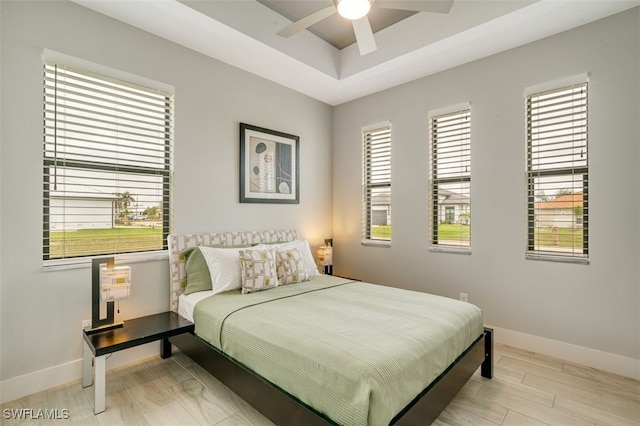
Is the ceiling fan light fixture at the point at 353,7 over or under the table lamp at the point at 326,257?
over

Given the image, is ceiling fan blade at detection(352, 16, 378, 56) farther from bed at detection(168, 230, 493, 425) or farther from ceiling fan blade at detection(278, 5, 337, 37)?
bed at detection(168, 230, 493, 425)

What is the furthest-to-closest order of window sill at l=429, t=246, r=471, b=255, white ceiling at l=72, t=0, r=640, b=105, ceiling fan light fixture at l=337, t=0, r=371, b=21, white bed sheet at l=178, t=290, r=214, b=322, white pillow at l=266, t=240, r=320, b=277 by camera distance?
1. white pillow at l=266, t=240, r=320, b=277
2. window sill at l=429, t=246, r=471, b=255
3. white bed sheet at l=178, t=290, r=214, b=322
4. white ceiling at l=72, t=0, r=640, b=105
5. ceiling fan light fixture at l=337, t=0, r=371, b=21

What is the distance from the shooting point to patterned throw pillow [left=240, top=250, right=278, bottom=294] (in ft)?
9.18

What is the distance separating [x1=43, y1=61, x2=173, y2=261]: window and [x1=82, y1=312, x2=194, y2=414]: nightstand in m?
0.64

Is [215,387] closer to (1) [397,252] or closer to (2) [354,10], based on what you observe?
(1) [397,252]

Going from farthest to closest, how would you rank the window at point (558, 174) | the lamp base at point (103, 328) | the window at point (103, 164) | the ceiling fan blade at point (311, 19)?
the window at point (558, 174) → the window at point (103, 164) → the lamp base at point (103, 328) → the ceiling fan blade at point (311, 19)

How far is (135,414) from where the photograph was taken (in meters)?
2.05

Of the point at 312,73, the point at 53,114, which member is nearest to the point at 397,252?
the point at 312,73

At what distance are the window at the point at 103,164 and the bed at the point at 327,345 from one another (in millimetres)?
395

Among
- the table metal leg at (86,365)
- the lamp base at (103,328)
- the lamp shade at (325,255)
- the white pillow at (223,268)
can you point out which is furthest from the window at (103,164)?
the lamp shade at (325,255)

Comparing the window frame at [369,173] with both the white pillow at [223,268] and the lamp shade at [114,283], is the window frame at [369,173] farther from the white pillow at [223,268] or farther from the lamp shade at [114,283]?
the lamp shade at [114,283]

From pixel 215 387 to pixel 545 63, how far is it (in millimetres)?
3913

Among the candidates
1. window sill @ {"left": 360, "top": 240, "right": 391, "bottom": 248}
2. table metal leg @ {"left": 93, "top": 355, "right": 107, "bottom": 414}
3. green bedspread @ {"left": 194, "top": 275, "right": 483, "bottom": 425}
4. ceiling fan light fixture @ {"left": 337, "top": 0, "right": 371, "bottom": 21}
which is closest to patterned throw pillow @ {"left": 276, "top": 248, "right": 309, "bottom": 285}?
green bedspread @ {"left": 194, "top": 275, "right": 483, "bottom": 425}

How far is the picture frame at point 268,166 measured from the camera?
360 centimetres
